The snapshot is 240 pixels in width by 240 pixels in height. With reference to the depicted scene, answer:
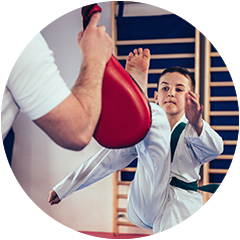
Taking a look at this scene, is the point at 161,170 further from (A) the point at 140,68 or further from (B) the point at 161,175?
(A) the point at 140,68

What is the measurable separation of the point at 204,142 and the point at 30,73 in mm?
1021

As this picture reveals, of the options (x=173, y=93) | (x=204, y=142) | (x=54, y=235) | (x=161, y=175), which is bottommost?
(x=54, y=235)

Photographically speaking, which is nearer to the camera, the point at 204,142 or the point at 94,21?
the point at 94,21

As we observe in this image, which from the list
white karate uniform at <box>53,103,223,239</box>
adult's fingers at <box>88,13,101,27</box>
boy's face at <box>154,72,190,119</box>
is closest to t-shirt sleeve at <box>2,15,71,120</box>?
adult's fingers at <box>88,13,101,27</box>

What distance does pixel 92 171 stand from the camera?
4.69ft

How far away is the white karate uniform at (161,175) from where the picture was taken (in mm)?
1265

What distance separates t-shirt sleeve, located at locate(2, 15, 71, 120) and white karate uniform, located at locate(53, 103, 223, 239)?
2.05ft

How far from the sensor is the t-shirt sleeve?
2.08 ft

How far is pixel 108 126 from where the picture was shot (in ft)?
3.01

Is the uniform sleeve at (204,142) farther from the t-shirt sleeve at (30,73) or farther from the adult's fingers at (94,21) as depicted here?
the t-shirt sleeve at (30,73)

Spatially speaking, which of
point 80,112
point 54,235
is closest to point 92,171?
point 80,112

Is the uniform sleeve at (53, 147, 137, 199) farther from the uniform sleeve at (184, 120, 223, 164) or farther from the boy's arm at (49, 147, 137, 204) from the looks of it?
the uniform sleeve at (184, 120, 223, 164)

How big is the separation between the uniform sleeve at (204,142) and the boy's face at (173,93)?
269 mm

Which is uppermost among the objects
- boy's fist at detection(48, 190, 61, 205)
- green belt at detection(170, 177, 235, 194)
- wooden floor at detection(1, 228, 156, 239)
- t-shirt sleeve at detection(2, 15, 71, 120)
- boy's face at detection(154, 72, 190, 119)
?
boy's face at detection(154, 72, 190, 119)
